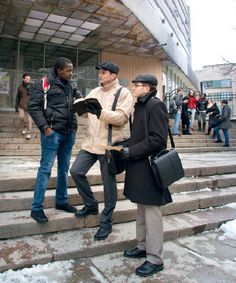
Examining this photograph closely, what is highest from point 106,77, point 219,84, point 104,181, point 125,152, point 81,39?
point 219,84

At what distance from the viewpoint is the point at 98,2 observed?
9984 mm

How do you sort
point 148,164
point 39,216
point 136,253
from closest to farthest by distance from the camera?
point 148,164, point 136,253, point 39,216

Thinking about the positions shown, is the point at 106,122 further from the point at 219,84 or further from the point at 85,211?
the point at 219,84

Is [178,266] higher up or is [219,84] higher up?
[219,84]

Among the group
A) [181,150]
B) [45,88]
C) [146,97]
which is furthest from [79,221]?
[181,150]

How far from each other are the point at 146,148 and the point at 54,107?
4.55 feet

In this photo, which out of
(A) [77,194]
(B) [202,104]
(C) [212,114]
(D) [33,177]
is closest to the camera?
(A) [77,194]

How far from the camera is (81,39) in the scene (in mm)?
13609

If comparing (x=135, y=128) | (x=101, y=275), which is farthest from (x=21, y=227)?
(x=135, y=128)

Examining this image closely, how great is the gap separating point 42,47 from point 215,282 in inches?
524

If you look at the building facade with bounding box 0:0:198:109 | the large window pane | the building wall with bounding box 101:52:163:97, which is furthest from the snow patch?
the building wall with bounding box 101:52:163:97

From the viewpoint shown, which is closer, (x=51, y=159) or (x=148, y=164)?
(x=148, y=164)

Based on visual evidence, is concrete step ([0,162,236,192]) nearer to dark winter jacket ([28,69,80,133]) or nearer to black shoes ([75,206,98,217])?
black shoes ([75,206,98,217])

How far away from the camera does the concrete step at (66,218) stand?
3.41 m
